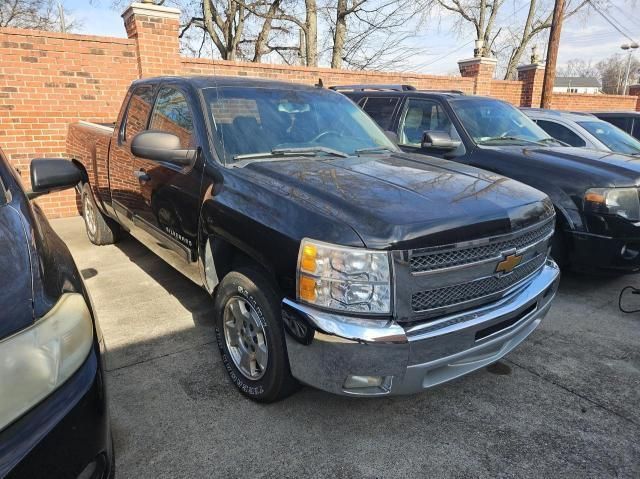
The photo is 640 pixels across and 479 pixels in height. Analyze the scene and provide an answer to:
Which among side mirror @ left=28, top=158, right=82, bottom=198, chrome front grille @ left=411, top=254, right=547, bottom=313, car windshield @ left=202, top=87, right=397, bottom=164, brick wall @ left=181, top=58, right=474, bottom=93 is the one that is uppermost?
brick wall @ left=181, top=58, right=474, bottom=93

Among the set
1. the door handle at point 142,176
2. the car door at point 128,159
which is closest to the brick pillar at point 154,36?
Answer: the car door at point 128,159

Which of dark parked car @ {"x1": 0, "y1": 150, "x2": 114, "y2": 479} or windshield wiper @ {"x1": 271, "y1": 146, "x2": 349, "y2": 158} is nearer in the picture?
dark parked car @ {"x1": 0, "y1": 150, "x2": 114, "y2": 479}

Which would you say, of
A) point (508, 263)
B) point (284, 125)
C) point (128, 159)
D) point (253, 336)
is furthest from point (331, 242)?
point (128, 159)

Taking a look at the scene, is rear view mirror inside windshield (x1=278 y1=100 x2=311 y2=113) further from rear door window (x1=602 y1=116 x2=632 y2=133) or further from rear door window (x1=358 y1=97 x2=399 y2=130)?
rear door window (x1=602 y1=116 x2=632 y2=133)

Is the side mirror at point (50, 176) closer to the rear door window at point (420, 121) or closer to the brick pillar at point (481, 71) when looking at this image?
the rear door window at point (420, 121)

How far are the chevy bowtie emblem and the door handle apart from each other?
268 cm

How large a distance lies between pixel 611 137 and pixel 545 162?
3.42 meters

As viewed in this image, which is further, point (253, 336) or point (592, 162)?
point (592, 162)

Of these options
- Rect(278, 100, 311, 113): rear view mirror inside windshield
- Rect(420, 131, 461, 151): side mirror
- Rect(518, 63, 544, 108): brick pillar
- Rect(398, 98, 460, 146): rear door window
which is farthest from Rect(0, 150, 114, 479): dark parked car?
Rect(518, 63, 544, 108): brick pillar

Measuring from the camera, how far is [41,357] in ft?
4.63

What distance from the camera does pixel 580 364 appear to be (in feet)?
10.7

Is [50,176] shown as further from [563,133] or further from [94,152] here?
[563,133]

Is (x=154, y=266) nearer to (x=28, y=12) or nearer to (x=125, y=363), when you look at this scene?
(x=125, y=363)

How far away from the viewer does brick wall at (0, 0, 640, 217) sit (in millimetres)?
6578
